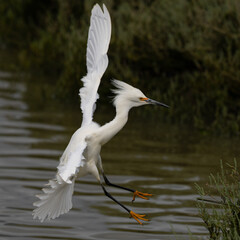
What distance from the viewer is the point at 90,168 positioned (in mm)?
6559

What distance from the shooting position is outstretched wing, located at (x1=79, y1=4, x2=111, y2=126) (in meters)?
6.86

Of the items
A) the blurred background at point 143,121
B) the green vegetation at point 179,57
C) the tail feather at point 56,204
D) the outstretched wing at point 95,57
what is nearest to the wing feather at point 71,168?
the tail feather at point 56,204

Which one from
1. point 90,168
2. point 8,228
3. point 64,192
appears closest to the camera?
point 64,192

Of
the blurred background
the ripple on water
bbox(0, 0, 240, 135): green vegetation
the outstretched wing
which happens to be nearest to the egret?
the outstretched wing

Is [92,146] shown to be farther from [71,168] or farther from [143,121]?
[143,121]

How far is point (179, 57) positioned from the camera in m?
12.3

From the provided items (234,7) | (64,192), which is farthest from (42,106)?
(64,192)

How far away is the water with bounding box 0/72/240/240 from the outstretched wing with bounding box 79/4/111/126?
4.04 ft

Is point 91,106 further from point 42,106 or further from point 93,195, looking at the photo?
point 42,106

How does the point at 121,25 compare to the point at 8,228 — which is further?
the point at 121,25

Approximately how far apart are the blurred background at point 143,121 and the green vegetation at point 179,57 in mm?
21

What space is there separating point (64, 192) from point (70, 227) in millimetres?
1319

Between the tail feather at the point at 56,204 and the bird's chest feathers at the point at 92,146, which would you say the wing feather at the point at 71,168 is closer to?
the tail feather at the point at 56,204

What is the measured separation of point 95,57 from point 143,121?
17.2 feet
